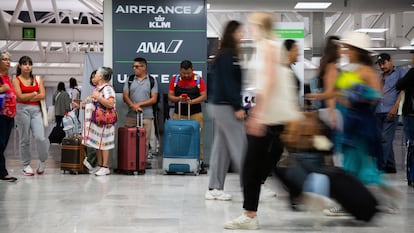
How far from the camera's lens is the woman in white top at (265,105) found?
4277 mm

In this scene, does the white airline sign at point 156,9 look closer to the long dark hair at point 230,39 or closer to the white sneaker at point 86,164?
the white sneaker at point 86,164

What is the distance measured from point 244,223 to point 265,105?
0.91m

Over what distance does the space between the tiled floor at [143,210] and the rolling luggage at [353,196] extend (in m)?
0.98

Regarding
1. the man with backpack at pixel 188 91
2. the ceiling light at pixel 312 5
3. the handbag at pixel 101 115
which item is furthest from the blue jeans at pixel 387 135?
the ceiling light at pixel 312 5

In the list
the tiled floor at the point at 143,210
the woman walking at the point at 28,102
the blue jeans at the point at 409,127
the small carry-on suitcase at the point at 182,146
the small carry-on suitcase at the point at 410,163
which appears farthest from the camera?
the small carry-on suitcase at the point at 182,146

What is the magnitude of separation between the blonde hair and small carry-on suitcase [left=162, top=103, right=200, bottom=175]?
3870 millimetres

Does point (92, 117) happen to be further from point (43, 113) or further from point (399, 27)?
point (399, 27)

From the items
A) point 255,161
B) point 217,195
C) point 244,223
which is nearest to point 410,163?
point 217,195

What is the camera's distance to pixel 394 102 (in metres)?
8.70

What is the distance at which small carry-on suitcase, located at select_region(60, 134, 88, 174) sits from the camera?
8.50m

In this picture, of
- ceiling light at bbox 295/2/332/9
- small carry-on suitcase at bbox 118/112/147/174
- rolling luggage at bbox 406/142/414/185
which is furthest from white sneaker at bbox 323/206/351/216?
ceiling light at bbox 295/2/332/9

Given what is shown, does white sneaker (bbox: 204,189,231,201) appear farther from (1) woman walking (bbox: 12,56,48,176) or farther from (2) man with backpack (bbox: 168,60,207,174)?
(1) woman walking (bbox: 12,56,48,176)

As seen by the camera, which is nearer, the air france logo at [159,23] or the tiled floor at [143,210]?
the tiled floor at [143,210]

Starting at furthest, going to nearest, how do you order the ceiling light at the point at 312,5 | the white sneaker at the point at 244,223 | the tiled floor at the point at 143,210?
the ceiling light at the point at 312,5
the tiled floor at the point at 143,210
the white sneaker at the point at 244,223
